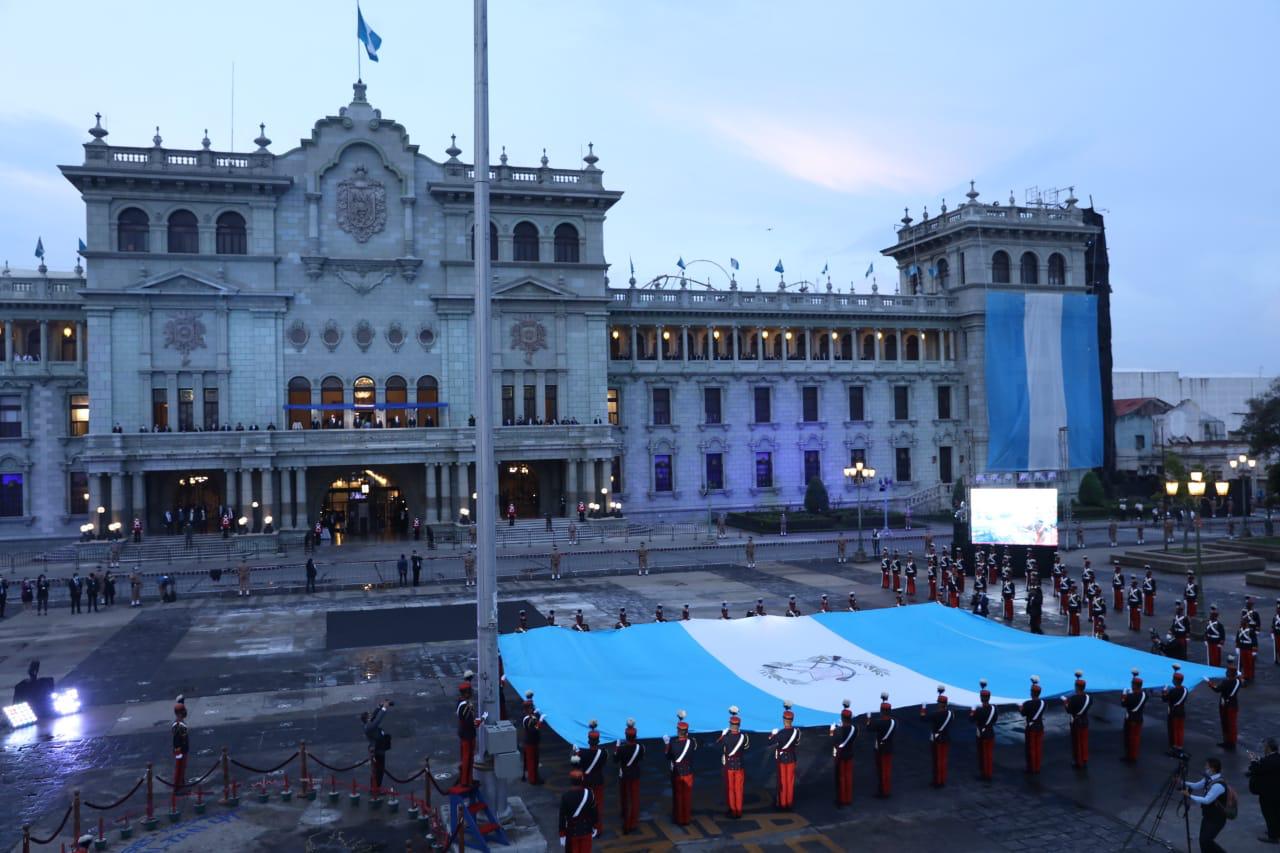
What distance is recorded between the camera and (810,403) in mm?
65000

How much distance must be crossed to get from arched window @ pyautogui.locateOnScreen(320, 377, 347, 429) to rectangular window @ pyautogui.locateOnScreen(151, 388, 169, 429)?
784cm

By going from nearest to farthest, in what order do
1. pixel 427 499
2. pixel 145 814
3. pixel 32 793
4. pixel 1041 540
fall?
pixel 145 814 < pixel 32 793 < pixel 1041 540 < pixel 427 499

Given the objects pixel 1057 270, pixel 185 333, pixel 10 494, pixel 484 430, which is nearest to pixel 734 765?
pixel 484 430

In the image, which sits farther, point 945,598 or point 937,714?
point 945,598

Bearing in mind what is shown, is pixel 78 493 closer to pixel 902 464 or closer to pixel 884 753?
pixel 902 464

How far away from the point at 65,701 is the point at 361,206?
36.9 meters

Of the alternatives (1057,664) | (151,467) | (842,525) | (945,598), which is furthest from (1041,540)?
(151,467)

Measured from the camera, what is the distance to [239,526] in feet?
164

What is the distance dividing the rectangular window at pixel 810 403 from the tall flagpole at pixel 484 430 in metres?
53.4

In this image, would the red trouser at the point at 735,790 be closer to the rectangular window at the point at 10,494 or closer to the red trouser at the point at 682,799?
the red trouser at the point at 682,799

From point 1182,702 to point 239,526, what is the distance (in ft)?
148

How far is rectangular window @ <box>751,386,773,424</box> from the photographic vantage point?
63.9 m

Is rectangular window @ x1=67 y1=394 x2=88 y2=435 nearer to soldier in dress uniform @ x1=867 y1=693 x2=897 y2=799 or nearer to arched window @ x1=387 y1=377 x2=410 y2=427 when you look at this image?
arched window @ x1=387 y1=377 x2=410 y2=427

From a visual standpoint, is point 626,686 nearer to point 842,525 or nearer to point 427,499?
point 427,499
